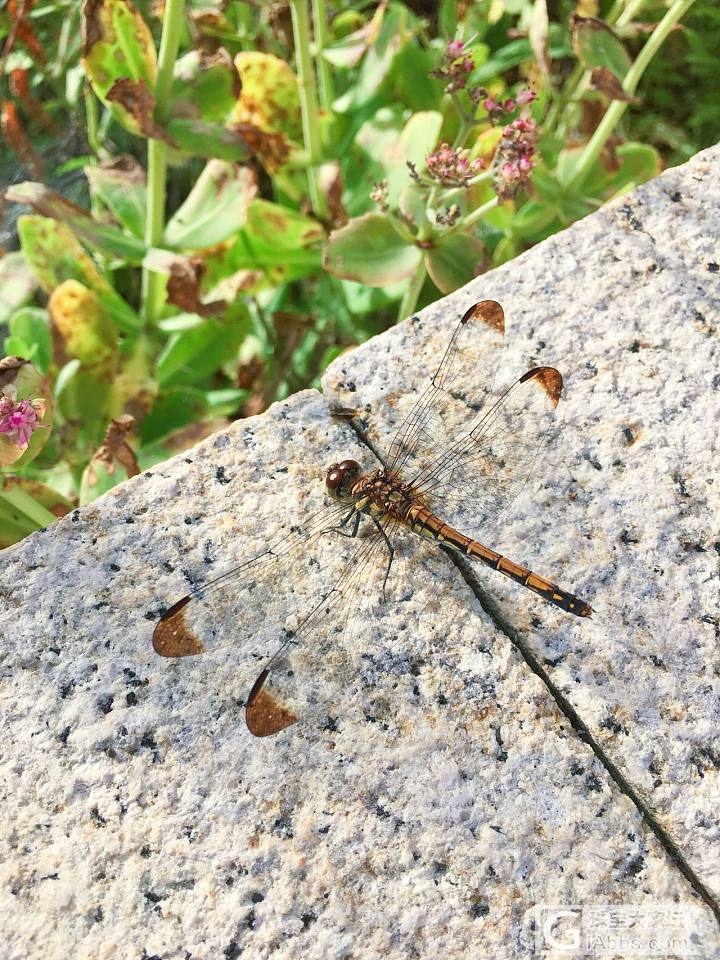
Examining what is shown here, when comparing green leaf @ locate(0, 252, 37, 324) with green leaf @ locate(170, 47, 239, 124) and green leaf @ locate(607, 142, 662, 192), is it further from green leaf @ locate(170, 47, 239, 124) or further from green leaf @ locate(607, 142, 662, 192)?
green leaf @ locate(607, 142, 662, 192)

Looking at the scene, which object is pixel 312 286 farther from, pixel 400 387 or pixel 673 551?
pixel 673 551

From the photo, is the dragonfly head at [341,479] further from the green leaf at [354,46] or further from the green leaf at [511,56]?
the green leaf at [511,56]

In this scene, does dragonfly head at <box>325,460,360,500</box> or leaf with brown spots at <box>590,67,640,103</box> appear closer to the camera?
dragonfly head at <box>325,460,360,500</box>

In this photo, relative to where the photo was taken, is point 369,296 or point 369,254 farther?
point 369,296

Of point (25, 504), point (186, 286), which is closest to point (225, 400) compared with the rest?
point (186, 286)

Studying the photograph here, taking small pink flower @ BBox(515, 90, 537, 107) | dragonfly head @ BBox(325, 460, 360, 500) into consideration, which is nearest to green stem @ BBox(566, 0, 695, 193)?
small pink flower @ BBox(515, 90, 537, 107)

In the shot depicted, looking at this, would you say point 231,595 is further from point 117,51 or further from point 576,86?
point 576,86

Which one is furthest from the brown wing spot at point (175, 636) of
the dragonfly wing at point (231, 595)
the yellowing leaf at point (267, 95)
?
the yellowing leaf at point (267, 95)
